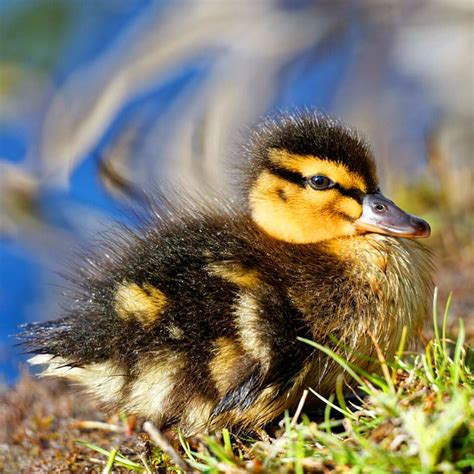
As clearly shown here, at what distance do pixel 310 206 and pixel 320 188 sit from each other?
46 millimetres

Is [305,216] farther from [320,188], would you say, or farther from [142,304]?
[142,304]

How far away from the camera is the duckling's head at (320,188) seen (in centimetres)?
170

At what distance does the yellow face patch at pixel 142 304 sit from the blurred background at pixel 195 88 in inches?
91.3

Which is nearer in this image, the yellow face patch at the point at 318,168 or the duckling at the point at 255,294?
the duckling at the point at 255,294

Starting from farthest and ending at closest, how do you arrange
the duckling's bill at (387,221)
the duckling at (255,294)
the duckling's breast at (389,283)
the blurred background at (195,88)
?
the blurred background at (195,88)
the duckling's bill at (387,221)
the duckling's breast at (389,283)
the duckling at (255,294)

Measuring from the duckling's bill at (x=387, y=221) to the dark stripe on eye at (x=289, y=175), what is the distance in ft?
0.47

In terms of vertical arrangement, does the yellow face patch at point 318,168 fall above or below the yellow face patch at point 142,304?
above

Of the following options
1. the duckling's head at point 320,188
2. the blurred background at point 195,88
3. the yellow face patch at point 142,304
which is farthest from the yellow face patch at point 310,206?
the blurred background at point 195,88

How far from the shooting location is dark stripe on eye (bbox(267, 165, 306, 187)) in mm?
1737

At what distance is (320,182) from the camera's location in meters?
1.73

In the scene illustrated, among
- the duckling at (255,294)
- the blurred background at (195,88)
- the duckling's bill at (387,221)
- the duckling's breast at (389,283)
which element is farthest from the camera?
the blurred background at (195,88)

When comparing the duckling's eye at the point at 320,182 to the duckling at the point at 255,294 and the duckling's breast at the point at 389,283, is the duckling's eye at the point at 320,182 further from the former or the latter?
the duckling's breast at the point at 389,283

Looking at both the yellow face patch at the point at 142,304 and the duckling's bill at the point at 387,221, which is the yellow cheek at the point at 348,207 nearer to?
the duckling's bill at the point at 387,221

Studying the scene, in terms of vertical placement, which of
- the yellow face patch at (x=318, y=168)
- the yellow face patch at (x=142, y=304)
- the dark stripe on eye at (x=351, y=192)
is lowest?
the yellow face patch at (x=142, y=304)
